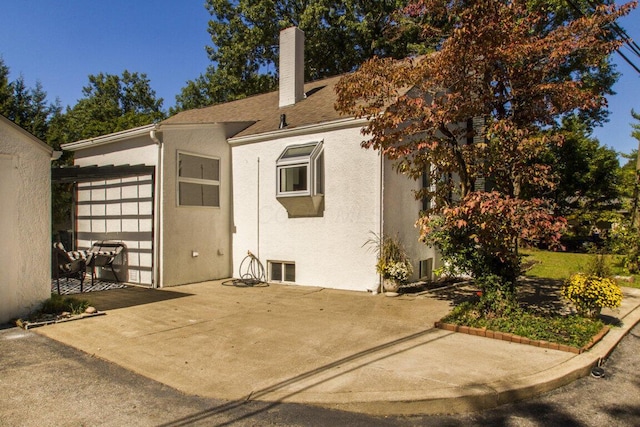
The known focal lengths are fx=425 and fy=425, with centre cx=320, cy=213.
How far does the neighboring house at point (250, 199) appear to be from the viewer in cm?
967

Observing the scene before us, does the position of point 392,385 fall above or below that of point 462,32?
below

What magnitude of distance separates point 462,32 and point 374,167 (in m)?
3.80

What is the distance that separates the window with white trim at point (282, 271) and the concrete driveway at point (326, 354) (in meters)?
2.50

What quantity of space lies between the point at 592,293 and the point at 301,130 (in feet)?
23.0

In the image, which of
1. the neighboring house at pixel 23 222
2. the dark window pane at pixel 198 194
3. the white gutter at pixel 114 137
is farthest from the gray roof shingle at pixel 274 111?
the neighboring house at pixel 23 222

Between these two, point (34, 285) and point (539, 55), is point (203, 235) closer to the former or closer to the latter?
point (34, 285)

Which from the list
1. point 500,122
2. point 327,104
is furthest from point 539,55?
point 327,104

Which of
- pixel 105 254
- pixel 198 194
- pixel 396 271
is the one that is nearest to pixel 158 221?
pixel 198 194

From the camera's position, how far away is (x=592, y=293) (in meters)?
6.17

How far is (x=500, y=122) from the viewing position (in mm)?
6148

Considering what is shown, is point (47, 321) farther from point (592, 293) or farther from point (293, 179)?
point (592, 293)

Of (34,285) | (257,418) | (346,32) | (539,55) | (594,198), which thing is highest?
(346,32)

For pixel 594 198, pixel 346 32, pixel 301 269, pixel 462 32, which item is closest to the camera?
pixel 462 32

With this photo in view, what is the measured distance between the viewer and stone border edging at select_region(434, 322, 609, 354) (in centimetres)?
519
